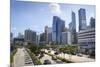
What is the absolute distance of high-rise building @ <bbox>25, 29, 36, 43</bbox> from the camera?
7.64 ft

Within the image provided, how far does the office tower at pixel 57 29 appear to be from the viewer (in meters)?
2.42

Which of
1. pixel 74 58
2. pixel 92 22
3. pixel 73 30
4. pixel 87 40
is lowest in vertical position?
pixel 74 58

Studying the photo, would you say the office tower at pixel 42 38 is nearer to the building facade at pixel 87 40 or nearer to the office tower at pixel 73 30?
the office tower at pixel 73 30

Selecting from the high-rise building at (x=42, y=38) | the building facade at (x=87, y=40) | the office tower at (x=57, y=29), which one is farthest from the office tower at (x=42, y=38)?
the building facade at (x=87, y=40)

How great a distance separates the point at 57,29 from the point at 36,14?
0.33 m

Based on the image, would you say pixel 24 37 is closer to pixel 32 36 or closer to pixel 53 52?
pixel 32 36

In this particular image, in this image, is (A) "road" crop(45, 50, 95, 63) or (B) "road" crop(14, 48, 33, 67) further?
(A) "road" crop(45, 50, 95, 63)

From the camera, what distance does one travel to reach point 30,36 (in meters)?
2.34

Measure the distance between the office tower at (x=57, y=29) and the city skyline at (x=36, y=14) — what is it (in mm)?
49

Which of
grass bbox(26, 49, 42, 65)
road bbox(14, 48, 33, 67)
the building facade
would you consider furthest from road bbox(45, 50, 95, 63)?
road bbox(14, 48, 33, 67)

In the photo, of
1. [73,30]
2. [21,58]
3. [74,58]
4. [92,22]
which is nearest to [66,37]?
[73,30]

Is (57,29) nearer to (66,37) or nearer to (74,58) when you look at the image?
(66,37)

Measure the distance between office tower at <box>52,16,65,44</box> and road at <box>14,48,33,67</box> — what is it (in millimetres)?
405

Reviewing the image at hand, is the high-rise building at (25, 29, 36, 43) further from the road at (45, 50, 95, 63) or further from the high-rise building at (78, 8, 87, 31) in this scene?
the high-rise building at (78, 8, 87, 31)
